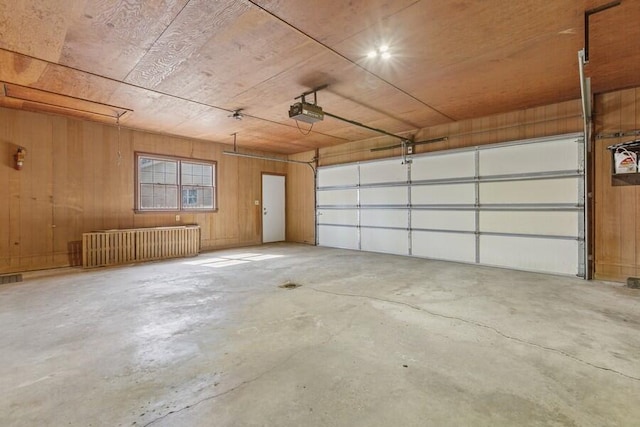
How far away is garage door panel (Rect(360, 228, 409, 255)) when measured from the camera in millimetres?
6957

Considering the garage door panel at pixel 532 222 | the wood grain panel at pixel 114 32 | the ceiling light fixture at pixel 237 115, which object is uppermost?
the ceiling light fixture at pixel 237 115

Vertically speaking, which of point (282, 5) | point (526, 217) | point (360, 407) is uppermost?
point (282, 5)

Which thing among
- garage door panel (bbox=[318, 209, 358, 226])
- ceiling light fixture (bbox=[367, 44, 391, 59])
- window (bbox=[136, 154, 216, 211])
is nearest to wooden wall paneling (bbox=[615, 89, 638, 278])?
ceiling light fixture (bbox=[367, 44, 391, 59])

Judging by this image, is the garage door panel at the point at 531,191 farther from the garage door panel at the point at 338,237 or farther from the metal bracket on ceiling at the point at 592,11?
the garage door panel at the point at 338,237

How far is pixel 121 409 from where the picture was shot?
171cm

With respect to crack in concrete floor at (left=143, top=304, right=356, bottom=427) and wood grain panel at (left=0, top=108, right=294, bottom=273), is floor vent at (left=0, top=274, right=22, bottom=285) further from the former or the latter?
crack in concrete floor at (left=143, top=304, right=356, bottom=427)

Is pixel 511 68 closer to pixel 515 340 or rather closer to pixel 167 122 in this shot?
pixel 515 340

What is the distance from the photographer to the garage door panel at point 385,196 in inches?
274

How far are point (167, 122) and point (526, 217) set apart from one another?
7.09 meters

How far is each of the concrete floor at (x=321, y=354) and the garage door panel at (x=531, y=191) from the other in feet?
4.86

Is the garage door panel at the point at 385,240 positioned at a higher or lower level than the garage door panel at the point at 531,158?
lower

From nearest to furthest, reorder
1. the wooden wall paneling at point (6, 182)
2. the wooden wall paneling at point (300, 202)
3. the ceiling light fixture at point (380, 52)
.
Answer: the ceiling light fixture at point (380, 52) < the wooden wall paneling at point (6, 182) < the wooden wall paneling at point (300, 202)

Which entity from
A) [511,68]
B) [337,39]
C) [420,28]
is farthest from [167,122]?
[511,68]

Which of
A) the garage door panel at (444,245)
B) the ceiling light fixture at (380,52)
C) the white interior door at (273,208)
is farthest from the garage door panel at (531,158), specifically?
the white interior door at (273,208)
